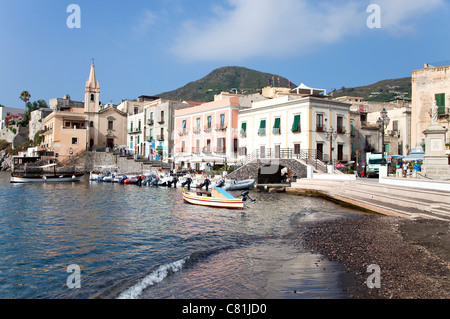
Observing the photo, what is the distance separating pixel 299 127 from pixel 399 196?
1938 cm

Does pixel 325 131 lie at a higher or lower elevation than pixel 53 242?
higher

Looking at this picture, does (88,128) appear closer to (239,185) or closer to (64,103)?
(64,103)

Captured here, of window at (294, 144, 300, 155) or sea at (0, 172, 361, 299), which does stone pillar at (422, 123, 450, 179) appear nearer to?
sea at (0, 172, 361, 299)

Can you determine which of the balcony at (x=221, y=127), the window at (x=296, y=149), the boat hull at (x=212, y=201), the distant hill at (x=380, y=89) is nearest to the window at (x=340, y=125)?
the window at (x=296, y=149)

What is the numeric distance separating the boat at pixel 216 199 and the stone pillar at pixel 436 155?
36.5 ft

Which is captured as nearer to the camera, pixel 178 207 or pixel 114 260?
pixel 114 260

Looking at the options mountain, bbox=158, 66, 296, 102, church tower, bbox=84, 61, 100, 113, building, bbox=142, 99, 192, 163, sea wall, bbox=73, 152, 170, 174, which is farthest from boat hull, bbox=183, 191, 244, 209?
mountain, bbox=158, 66, 296, 102

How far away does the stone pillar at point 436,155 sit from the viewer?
65.7 feet

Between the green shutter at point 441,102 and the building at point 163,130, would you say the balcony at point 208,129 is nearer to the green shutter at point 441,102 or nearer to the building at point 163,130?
the building at point 163,130

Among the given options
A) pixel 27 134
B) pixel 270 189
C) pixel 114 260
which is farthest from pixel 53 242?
pixel 27 134

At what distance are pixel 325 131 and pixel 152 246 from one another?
28.2 m

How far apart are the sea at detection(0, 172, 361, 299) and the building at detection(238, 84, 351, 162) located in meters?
17.3

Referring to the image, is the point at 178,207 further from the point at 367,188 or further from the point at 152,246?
the point at 367,188
